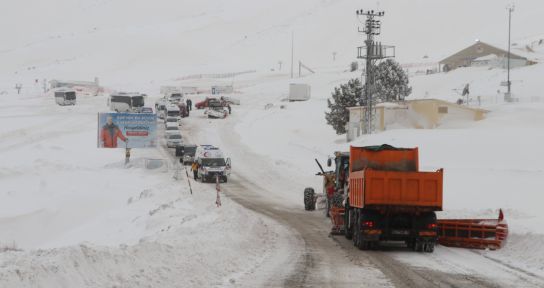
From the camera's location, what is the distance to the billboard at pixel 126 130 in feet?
168

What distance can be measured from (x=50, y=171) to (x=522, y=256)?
34375 millimetres

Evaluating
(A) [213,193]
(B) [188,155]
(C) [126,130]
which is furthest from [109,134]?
(A) [213,193]

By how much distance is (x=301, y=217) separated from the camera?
1196 inches

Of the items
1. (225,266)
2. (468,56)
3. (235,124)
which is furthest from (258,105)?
(225,266)

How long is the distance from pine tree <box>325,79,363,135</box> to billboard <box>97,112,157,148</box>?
25.5 meters

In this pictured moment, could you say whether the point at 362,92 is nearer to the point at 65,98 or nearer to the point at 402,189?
the point at 65,98

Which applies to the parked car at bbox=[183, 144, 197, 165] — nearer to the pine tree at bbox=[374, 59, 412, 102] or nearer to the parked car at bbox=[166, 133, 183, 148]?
the parked car at bbox=[166, 133, 183, 148]

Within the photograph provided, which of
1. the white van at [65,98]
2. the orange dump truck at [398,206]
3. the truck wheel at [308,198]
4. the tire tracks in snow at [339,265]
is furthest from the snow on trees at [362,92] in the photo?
the orange dump truck at [398,206]

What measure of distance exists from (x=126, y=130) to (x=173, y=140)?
12431mm

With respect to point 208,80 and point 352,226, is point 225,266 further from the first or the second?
point 208,80

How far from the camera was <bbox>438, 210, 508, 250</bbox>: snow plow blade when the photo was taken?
68.5 feet

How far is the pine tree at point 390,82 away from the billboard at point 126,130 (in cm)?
3908

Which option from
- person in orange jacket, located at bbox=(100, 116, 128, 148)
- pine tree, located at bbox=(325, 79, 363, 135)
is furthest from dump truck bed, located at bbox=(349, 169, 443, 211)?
pine tree, located at bbox=(325, 79, 363, 135)

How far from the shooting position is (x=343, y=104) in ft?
243
